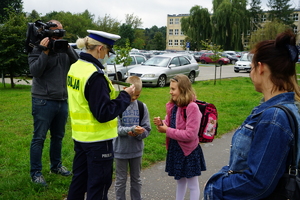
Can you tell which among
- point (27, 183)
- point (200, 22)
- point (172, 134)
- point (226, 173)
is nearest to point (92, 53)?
point (172, 134)

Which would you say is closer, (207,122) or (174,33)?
(207,122)

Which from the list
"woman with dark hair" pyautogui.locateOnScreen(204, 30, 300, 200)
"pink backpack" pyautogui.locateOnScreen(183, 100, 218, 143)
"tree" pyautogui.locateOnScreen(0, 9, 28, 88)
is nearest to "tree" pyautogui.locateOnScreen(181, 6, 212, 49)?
"tree" pyautogui.locateOnScreen(0, 9, 28, 88)

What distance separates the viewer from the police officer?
8.97 feet

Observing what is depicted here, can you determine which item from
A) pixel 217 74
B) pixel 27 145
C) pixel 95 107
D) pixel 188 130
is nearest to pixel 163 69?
pixel 217 74

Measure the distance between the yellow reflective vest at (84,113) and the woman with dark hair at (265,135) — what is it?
1.37 metres

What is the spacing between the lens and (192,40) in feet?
192

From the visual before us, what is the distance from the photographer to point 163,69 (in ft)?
55.0

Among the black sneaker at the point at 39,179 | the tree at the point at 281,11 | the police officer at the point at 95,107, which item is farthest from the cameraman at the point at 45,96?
the tree at the point at 281,11

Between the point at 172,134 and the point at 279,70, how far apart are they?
1.93 m

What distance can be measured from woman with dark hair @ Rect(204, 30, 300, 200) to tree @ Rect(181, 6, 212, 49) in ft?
184

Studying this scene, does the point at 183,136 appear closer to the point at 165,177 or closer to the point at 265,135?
the point at 165,177

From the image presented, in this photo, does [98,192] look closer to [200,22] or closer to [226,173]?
[226,173]

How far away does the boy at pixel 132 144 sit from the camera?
11.7 ft

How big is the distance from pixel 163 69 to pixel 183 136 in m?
13.5
